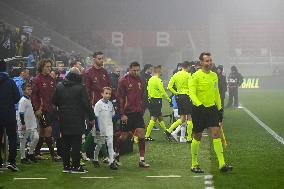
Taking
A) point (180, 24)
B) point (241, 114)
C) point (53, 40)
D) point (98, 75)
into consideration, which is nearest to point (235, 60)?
point (180, 24)

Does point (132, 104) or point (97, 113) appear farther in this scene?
point (132, 104)

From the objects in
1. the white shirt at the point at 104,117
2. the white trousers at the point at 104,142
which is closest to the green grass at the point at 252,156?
the white trousers at the point at 104,142

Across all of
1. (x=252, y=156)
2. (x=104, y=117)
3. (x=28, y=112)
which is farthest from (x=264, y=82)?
(x=104, y=117)

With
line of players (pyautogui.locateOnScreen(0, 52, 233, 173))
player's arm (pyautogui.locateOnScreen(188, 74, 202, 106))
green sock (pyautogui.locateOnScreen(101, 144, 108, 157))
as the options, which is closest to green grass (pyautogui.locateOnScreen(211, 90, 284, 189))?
line of players (pyautogui.locateOnScreen(0, 52, 233, 173))

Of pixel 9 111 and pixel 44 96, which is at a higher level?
pixel 44 96

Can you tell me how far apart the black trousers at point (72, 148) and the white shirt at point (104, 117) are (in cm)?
68

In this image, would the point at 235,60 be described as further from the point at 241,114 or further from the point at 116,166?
the point at 116,166

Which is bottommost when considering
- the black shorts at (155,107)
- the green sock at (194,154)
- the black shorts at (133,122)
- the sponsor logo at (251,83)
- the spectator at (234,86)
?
the green sock at (194,154)

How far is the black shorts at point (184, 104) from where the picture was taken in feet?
52.1

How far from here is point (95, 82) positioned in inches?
488

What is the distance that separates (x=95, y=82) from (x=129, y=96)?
73cm

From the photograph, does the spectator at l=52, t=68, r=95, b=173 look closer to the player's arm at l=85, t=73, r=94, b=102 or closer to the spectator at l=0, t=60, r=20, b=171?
the spectator at l=0, t=60, r=20, b=171

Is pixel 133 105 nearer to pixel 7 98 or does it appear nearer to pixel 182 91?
pixel 7 98

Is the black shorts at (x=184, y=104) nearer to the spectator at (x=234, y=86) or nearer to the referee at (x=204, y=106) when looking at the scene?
the referee at (x=204, y=106)
